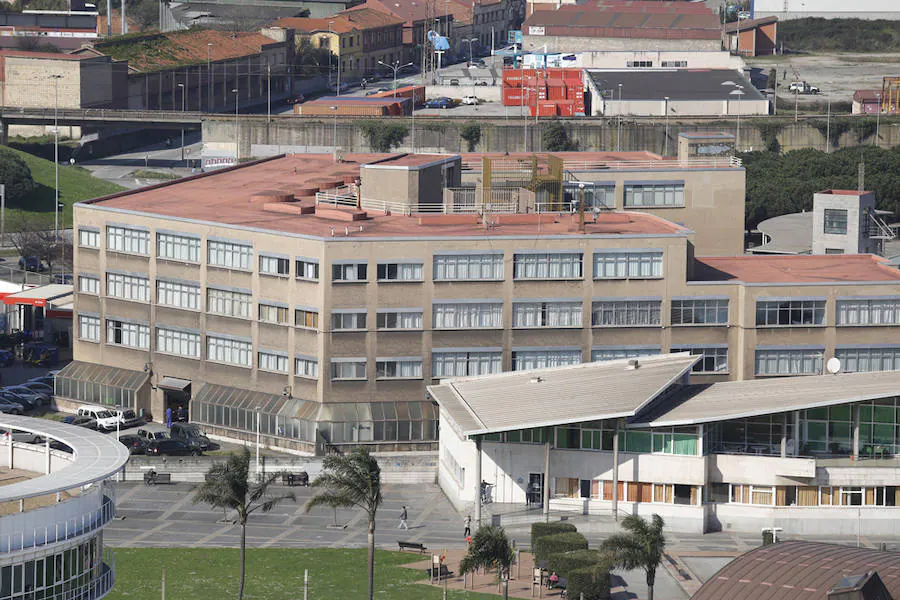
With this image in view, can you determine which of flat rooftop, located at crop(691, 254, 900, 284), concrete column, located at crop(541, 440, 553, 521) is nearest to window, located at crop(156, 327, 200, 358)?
concrete column, located at crop(541, 440, 553, 521)

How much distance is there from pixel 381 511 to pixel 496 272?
19.8m

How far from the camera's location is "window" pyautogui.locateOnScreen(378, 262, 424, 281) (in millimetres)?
120062

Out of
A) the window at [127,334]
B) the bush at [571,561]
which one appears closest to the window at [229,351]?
the window at [127,334]

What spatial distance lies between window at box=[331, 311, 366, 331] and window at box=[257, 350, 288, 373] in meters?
4.54

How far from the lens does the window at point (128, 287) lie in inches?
5069

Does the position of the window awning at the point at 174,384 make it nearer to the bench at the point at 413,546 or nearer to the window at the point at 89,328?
the window at the point at 89,328

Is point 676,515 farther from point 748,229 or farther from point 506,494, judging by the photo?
point 748,229

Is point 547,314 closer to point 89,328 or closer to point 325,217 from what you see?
point 325,217

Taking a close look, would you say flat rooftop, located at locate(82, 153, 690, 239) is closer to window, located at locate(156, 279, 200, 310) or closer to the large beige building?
the large beige building

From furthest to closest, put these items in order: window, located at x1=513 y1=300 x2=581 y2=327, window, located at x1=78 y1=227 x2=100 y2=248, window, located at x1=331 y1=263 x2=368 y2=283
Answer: window, located at x1=78 y1=227 x2=100 y2=248 → window, located at x1=513 y1=300 x2=581 y2=327 → window, located at x1=331 y1=263 x2=368 y2=283

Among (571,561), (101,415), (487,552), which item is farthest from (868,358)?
(101,415)

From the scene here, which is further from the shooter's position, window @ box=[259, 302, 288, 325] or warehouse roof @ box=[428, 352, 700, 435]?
window @ box=[259, 302, 288, 325]

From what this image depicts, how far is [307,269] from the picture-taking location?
4737 inches

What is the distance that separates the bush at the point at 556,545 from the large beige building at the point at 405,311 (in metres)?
26.5
